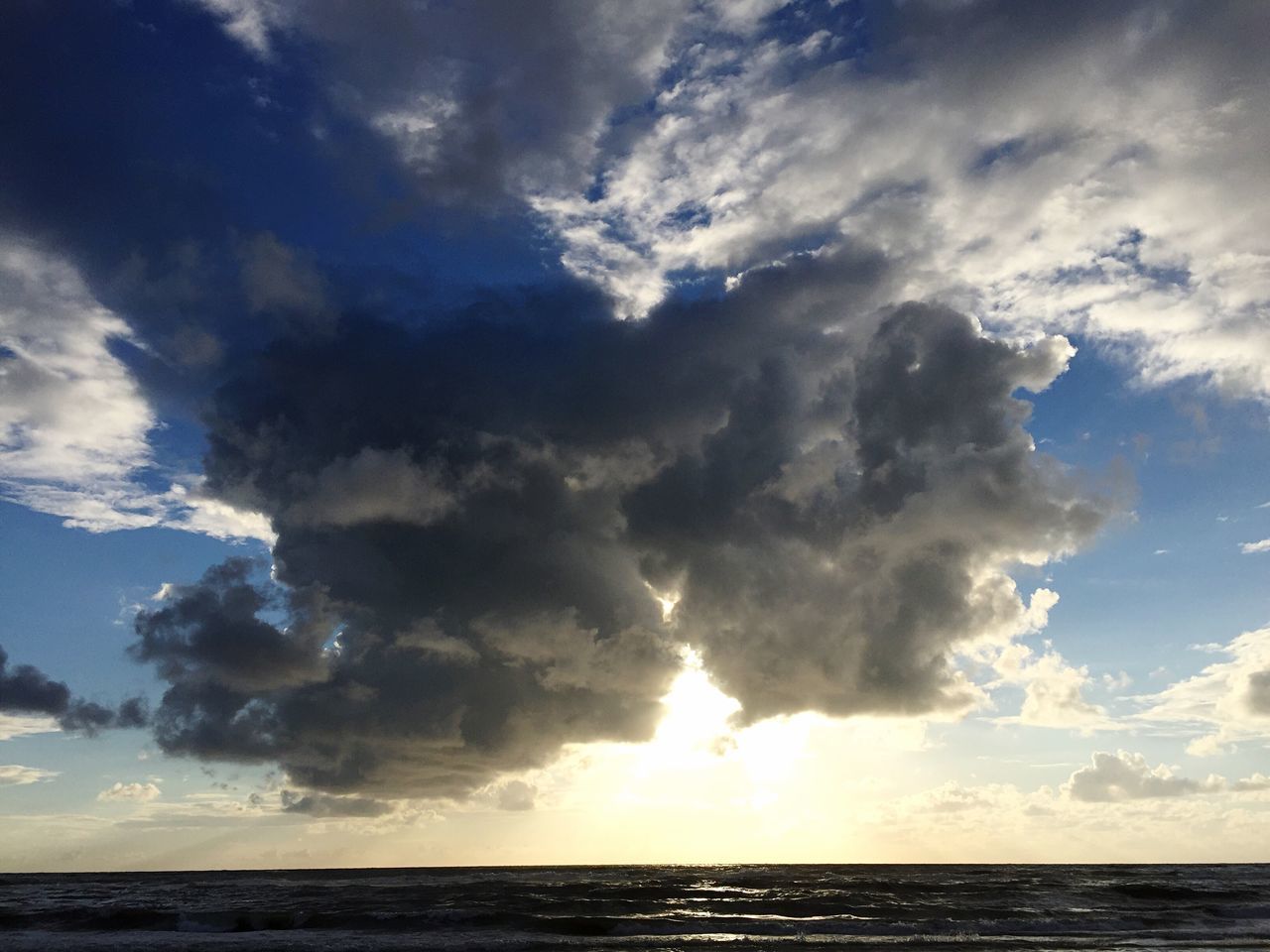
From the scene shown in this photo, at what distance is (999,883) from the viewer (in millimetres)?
81250

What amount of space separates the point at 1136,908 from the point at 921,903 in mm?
14472

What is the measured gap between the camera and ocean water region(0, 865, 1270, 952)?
4262 centimetres

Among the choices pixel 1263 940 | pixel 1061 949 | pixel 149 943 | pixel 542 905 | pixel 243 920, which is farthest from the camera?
pixel 542 905

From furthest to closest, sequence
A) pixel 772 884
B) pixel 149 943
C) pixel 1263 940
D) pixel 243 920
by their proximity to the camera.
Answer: pixel 772 884, pixel 243 920, pixel 149 943, pixel 1263 940

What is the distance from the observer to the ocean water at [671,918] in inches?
1678

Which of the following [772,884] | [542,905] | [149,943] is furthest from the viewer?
[772,884]

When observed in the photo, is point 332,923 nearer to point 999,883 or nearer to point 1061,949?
point 1061,949

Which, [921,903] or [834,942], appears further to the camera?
[921,903]

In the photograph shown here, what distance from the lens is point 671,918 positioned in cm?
5169

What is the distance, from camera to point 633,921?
5038 cm

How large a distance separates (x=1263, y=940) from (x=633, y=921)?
105 ft

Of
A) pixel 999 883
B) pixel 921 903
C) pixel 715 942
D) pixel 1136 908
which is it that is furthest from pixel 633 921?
pixel 999 883

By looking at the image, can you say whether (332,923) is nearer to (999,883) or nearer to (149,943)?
(149,943)

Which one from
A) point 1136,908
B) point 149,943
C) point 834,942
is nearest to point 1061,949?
point 834,942
